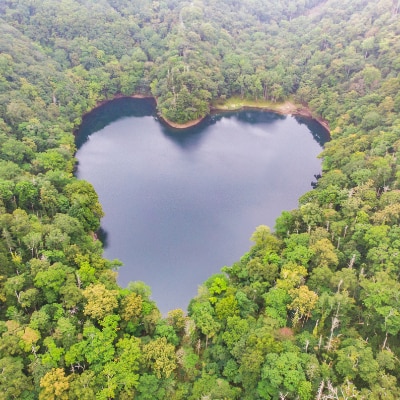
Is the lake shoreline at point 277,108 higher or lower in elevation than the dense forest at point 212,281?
higher

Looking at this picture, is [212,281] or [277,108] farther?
[277,108]

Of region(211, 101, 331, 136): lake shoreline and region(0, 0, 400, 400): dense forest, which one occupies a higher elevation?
region(211, 101, 331, 136): lake shoreline

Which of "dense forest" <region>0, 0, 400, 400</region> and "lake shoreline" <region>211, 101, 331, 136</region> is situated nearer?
"dense forest" <region>0, 0, 400, 400</region>

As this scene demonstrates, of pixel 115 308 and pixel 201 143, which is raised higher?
pixel 201 143

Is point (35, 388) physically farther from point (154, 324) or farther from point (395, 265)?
point (395, 265)

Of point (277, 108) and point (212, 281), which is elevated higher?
point (277, 108)

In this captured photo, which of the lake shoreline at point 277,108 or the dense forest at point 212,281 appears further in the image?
the lake shoreline at point 277,108

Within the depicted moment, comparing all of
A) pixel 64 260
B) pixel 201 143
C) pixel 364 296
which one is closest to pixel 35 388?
pixel 64 260

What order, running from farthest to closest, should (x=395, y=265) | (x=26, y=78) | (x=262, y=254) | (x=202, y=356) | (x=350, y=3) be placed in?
(x=350, y=3)
(x=26, y=78)
(x=262, y=254)
(x=395, y=265)
(x=202, y=356)
